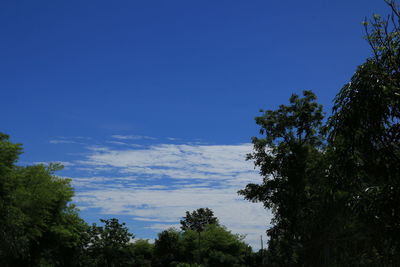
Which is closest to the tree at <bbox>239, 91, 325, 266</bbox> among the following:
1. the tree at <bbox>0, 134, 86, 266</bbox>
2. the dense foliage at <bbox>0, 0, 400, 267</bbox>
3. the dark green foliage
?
the dense foliage at <bbox>0, 0, 400, 267</bbox>

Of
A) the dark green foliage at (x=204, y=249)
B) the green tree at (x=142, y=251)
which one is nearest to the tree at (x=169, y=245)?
the dark green foliage at (x=204, y=249)

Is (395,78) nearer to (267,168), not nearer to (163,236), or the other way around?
(267,168)

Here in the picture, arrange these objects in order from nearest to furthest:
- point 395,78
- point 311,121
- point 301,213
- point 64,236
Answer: point 395,78 < point 301,213 < point 311,121 < point 64,236

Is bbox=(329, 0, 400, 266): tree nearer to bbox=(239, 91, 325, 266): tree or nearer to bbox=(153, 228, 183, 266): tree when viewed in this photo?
bbox=(239, 91, 325, 266): tree

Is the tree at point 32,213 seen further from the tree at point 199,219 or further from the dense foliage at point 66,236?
the tree at point 199,219

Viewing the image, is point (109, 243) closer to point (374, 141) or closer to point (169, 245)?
point (169, 245)

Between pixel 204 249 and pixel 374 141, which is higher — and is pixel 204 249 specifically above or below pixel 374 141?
above

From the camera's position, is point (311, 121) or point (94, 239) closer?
point (311, 121)

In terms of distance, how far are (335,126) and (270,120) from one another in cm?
2894

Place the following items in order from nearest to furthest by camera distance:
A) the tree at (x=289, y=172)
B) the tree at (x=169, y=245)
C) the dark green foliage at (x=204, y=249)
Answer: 1. the tree at (x=289, y=172)
2. the dark green foliage at (x=204, y=249)
3. the tree at (x=169, y=245)

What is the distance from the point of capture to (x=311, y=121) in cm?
4109

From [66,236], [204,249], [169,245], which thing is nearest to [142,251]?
[169,245]

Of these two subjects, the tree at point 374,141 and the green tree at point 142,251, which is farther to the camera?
the green tree at point 142,251

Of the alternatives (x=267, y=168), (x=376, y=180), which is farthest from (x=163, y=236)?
(x=376, y=180)
